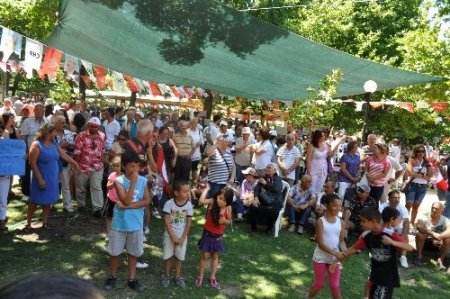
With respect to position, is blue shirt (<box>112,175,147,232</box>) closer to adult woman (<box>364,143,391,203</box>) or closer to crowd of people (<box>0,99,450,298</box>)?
crowd of people (<box>0,99,450,298</box>)

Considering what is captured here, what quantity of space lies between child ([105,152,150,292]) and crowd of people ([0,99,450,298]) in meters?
0.01

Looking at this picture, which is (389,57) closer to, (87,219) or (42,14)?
(42,14)

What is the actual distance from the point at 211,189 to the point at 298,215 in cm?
173

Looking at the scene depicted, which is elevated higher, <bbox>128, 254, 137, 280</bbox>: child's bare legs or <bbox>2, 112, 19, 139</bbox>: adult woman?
<bbox>2, 112, 19, 139</bbox>: adult woman

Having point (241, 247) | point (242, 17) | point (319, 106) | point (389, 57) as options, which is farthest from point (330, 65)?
point (389, 57)

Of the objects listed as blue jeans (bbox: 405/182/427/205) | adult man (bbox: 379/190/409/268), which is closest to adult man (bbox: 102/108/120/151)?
adult man (bbox: 379/190/409/268)

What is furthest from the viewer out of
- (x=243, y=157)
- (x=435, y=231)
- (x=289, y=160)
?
(x=243, y=157)

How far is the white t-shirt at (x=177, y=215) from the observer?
4.96m

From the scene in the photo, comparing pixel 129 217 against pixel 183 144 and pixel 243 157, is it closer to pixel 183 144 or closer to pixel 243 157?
pixel 183 144

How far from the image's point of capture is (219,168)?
7473mm

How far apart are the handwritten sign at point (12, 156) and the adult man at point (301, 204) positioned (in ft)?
15.0

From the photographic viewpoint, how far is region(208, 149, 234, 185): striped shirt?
7.48 meters

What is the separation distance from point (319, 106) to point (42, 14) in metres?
15.5

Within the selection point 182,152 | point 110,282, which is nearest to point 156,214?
point 182,152
